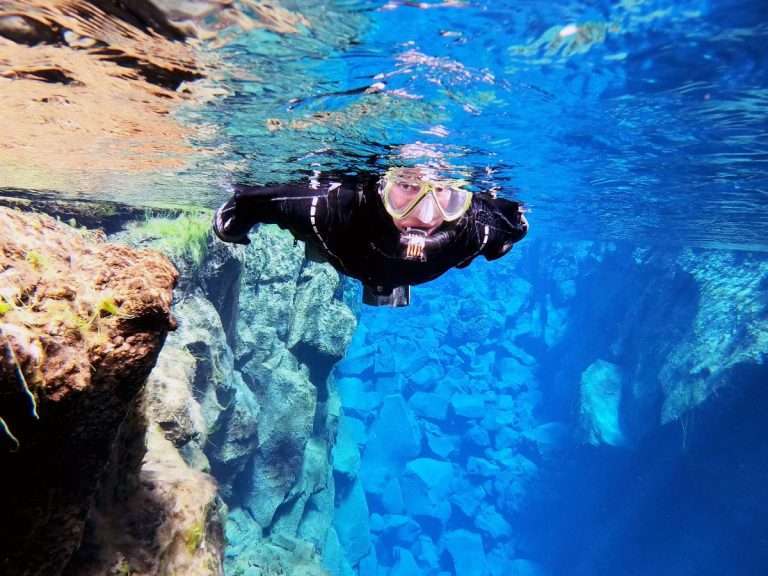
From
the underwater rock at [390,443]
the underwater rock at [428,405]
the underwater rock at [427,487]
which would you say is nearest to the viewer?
the underwater rock at [427,487]

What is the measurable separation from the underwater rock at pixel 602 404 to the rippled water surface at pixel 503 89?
60.3 feet

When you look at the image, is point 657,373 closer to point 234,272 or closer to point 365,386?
point 365,386

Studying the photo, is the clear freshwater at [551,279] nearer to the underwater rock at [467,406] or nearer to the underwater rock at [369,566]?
the underwater rock at [467,406]

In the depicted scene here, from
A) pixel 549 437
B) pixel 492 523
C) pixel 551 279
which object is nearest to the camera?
pixel 492 523

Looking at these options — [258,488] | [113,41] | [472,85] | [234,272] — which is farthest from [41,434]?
[258,488]

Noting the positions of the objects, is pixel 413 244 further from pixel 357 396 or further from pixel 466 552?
pixel 466 552

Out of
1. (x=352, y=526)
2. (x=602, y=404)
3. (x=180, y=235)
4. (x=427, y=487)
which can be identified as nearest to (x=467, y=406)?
(x=427, y=487)

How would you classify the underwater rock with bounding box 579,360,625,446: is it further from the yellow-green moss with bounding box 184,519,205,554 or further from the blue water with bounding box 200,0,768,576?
the yellow-green moss with bounding box 184,519,205,554

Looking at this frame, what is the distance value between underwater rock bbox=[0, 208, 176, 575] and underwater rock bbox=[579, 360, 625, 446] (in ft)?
92.7

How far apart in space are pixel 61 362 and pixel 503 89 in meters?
6.08

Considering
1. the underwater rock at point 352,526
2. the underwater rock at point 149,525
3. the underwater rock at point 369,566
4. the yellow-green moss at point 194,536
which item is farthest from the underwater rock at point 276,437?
the yellow-green moss at point 194,536

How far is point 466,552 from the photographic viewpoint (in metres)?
25.1

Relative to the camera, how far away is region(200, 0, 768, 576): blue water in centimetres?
518

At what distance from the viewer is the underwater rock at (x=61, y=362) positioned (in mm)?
2275
